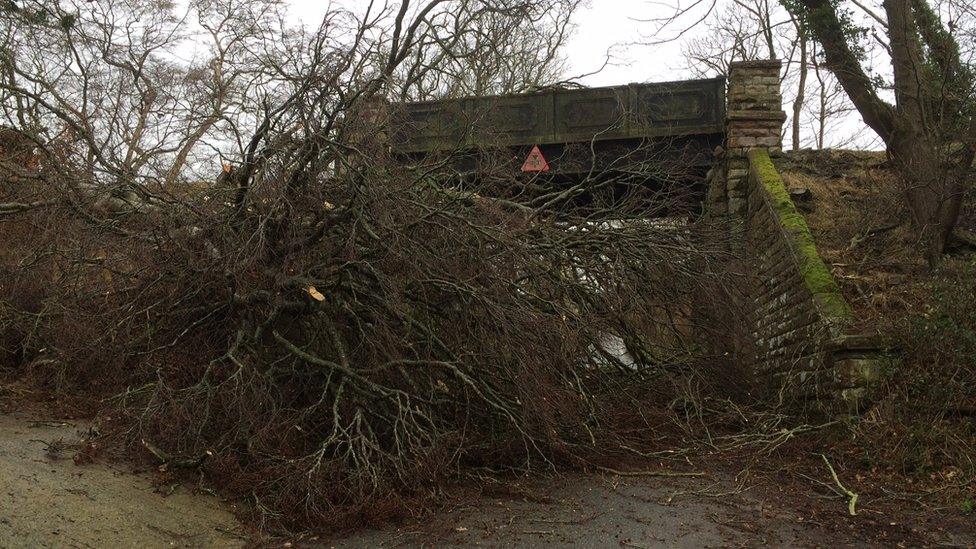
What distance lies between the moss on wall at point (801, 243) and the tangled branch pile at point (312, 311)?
196 centimetres

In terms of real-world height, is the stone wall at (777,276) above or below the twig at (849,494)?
above

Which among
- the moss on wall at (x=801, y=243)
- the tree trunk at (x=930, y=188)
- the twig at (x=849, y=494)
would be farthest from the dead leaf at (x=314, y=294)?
the tree trunk at (x=930, y=188)

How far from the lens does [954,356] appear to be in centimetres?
710

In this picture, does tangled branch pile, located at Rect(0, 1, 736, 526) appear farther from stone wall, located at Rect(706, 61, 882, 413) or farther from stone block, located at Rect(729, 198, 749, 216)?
stone block, located at Rect(729, 198, 749, 216)

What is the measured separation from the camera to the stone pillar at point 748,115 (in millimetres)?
12055

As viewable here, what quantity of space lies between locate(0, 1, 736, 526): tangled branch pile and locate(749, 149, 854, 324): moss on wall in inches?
77.4

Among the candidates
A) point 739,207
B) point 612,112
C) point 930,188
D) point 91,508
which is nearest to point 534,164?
point 612,112

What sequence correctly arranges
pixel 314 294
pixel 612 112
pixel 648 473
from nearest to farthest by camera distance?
pixel 314 294
pixel 648 473
pixel 612 112

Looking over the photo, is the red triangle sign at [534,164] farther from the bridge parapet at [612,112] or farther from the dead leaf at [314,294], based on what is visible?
the dead leaf at [314,294]

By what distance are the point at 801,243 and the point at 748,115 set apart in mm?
3314

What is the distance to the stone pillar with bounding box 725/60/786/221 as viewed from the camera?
12055 mm

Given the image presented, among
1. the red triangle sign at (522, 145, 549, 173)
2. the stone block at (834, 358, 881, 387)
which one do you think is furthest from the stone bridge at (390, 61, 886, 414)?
the red triangle sign at (522, 145, 549, 173)

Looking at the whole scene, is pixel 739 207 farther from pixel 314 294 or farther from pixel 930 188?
pixel 314 294

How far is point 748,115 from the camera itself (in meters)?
12.1
